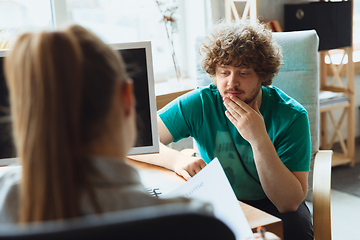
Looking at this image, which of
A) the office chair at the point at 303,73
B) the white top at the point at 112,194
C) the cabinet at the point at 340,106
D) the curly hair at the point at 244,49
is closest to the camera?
the white top at the point at 112,194

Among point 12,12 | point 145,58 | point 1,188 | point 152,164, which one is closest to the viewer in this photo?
point 1,188

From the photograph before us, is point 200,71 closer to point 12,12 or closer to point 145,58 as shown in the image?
point 145,58

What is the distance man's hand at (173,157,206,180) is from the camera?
116 centimetres

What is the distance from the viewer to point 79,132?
1.42 ft

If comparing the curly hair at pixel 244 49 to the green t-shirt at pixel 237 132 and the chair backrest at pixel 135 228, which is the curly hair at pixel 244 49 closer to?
the green t-shirt at pixel 237 132

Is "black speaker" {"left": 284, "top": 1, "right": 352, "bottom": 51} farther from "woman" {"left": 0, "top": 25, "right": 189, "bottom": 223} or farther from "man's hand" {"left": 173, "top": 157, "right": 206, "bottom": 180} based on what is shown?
"woman" {"left": 0, "top": 25, "right": 189, "bottom": 223}

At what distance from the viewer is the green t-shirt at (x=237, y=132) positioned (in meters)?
1.25

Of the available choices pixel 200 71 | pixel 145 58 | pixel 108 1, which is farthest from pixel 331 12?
pixel 145 58

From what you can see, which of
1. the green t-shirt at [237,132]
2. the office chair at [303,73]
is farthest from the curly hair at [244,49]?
the office chair at [303,73]

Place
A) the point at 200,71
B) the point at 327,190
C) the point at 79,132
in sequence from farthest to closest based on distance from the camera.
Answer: the point at 200,71
the point at 327,190
the point at 79,132

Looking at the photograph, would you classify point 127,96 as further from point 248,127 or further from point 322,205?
point 322,205

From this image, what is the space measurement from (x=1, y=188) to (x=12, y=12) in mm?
1756

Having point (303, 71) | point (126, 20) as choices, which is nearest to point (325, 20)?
point (303, 71)

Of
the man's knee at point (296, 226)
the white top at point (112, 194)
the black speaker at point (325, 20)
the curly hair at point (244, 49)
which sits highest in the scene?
the black speaker at point (325, 20)
